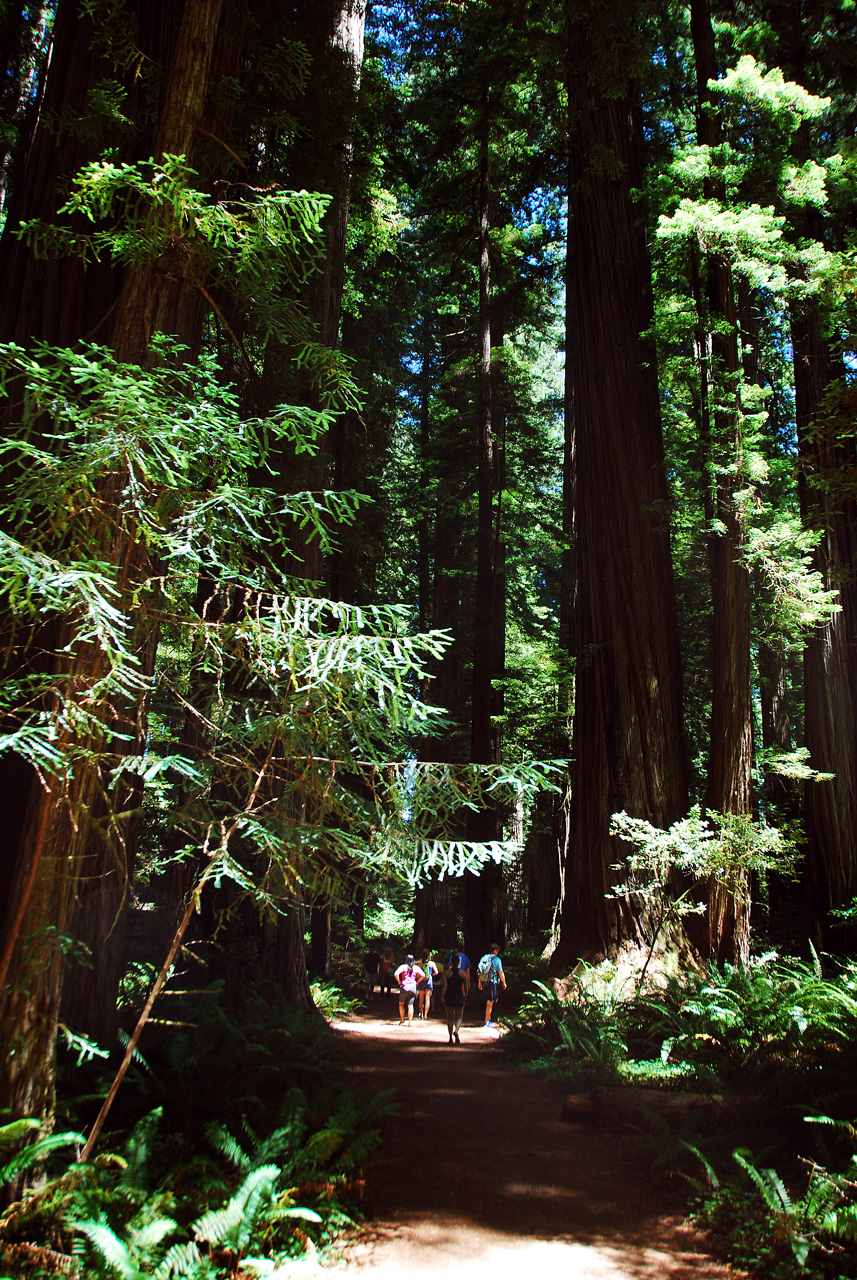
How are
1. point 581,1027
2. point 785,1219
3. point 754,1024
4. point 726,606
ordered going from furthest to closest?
1. point 726,606
2. point 581,1027
3. point 754,1024
4. point 785,1219

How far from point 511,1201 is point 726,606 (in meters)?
6.33

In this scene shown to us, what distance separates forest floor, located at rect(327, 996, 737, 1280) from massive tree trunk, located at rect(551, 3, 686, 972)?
9.02 ft

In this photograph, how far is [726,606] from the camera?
28.3 ft

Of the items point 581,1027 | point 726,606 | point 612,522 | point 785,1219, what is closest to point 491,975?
point 581,1027

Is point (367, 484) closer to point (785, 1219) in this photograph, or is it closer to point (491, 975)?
point (491, 975)

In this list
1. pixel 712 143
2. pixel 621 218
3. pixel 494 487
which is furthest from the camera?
pixel 494 487

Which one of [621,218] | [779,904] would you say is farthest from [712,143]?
[779,904]

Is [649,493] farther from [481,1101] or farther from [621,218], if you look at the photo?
[481,1101]

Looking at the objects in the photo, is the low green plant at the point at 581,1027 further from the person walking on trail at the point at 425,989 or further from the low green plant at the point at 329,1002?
the person walking on trail at the point at 425,989

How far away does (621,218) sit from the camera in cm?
1030

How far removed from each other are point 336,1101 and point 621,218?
433 inches

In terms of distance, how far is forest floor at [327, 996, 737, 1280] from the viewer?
3924 millimetres

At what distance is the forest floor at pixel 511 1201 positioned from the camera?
3.92 meters

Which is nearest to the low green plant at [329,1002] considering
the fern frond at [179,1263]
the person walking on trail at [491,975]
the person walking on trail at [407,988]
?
the person walking on trail at [407,988]
